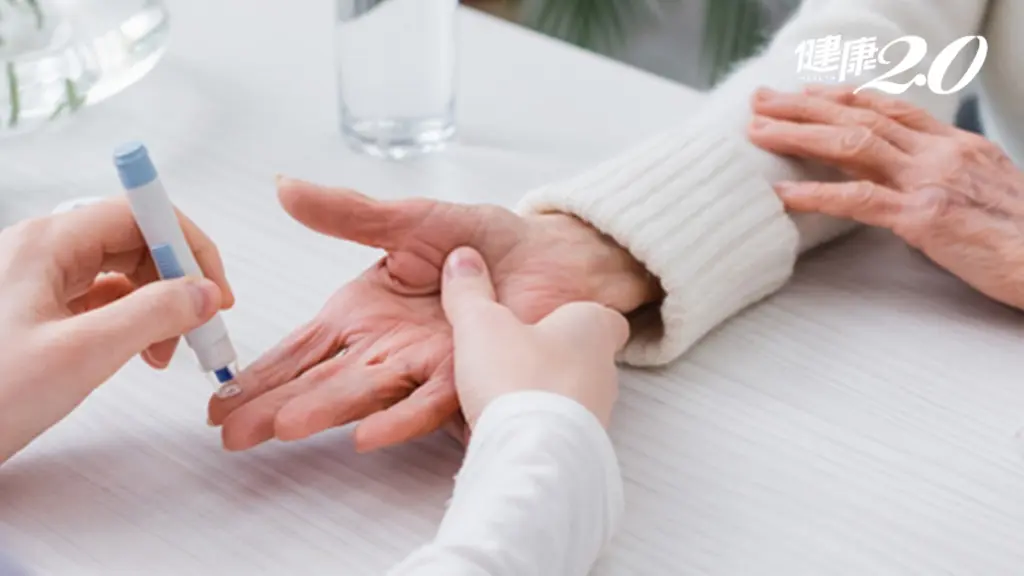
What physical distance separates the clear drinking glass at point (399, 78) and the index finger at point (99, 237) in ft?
0.75

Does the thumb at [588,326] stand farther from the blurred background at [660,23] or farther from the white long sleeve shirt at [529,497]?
the blurred background at [660,23]

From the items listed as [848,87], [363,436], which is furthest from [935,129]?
[363,436]

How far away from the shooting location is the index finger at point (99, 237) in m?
0.56

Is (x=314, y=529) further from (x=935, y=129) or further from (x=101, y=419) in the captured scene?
(x=935, y=129)

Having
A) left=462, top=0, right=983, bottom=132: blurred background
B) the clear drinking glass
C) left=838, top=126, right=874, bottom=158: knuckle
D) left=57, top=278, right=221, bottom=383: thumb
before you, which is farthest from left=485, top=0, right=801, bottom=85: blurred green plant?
left=57, top=278, right=221, bottom=383: thumb

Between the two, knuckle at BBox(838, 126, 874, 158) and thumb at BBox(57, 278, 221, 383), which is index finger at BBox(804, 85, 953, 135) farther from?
thumb at BBox(57, 278, 221, 383)

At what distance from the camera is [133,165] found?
52 centimetres

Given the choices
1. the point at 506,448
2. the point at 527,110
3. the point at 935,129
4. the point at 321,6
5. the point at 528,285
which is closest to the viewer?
the point at 506,448

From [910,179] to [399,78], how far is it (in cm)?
35

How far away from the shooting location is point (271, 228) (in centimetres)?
71

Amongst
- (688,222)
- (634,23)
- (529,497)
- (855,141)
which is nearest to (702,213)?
(688,222)

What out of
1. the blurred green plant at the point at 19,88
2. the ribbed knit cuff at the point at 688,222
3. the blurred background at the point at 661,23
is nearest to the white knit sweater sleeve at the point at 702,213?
the ribbed knit cuff at the point at 688,222

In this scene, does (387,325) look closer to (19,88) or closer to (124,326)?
(124,326)

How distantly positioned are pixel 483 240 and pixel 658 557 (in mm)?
204
